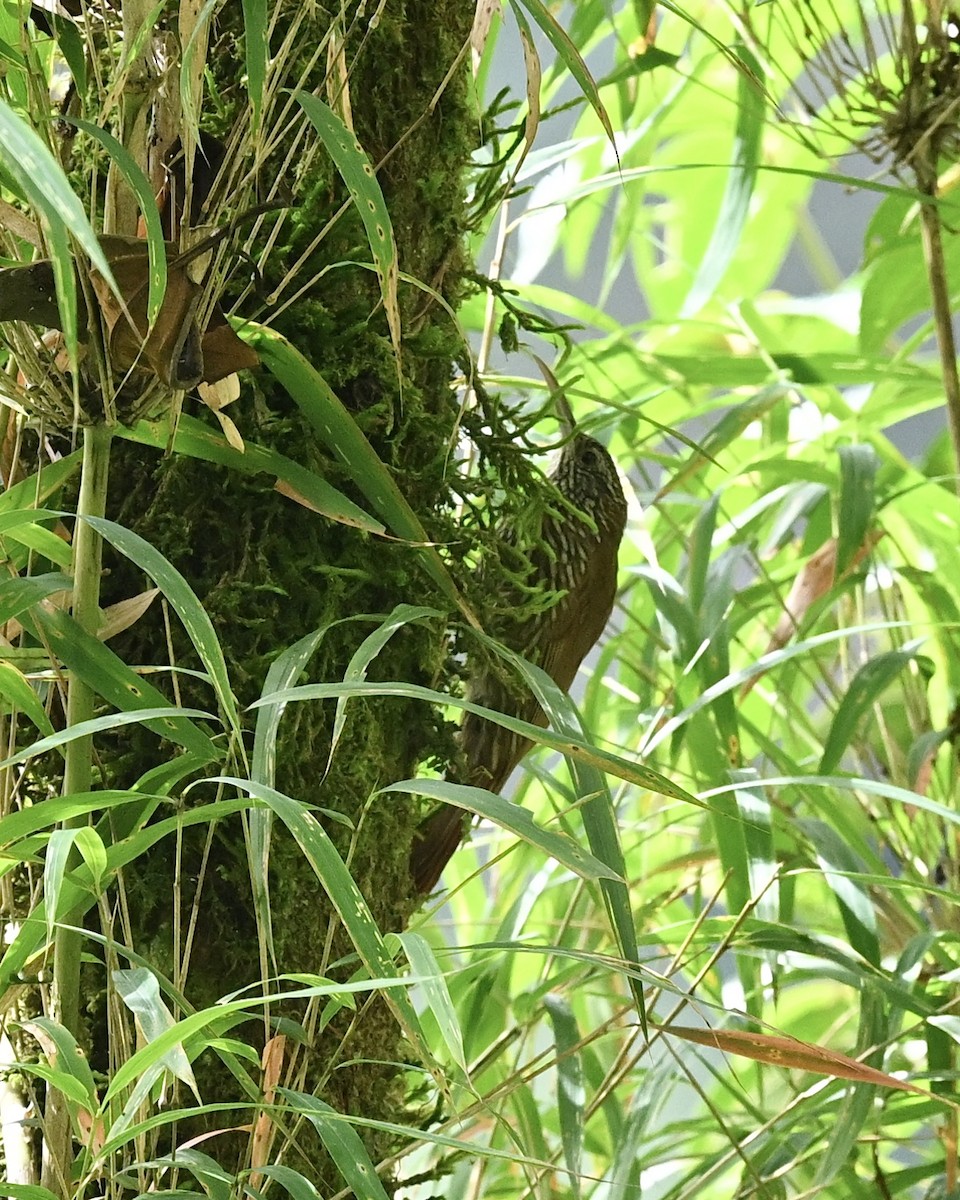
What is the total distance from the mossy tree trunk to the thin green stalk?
0.08m

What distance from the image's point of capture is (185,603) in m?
0.54

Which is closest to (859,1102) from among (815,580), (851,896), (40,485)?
(851,896)

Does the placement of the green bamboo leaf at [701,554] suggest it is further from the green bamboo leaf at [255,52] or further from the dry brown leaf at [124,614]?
the green bamboo leaf at [255,52]

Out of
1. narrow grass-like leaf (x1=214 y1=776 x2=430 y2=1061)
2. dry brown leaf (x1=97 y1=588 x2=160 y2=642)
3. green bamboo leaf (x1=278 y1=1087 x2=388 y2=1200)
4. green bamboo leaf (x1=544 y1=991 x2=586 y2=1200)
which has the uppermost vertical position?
dry brown leaf (x1=97 y1=588 x2=160 y2=642)

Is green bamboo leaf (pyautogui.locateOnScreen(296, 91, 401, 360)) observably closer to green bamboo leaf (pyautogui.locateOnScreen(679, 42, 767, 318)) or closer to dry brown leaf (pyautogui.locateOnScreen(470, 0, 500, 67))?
dry brown leaf (pyautogui.locateOnScreen(470, 0, 500, 67))

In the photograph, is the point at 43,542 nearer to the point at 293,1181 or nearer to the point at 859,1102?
the point at 293,1181

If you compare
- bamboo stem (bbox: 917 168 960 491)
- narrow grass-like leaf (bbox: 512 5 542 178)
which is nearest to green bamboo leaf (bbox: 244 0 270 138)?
narrow grass-like leaf (bbox: 512 5 542 178)

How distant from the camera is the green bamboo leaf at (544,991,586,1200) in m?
0.81

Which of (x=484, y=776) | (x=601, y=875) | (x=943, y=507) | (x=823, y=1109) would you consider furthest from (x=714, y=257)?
(x=601, y=875)

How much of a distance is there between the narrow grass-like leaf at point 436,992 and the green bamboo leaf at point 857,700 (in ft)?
2.05

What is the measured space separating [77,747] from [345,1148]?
0.74 feet

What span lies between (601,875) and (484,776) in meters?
0.50

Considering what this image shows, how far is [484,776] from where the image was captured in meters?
1.01

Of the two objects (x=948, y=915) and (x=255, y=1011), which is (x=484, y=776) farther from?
(x=948, y=915)
